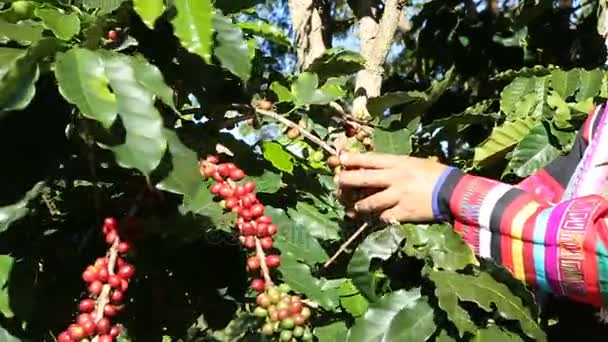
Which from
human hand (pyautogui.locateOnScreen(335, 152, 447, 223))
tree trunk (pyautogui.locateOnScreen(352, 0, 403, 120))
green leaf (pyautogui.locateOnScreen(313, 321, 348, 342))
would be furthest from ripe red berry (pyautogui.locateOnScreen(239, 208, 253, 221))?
tree trunk (pyautogui.locateOnScreen(352, 0, 403, 120))

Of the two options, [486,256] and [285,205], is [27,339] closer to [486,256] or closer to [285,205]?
[285,205]

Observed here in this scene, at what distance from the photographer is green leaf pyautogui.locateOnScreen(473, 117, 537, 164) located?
146cm

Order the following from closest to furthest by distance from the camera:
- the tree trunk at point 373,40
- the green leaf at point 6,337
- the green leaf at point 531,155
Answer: the green leaf at point 6,337 → the green leaf at point 531,155 → the tree trunk at point 373,40

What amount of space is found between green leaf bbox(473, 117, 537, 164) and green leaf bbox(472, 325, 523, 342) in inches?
18.4

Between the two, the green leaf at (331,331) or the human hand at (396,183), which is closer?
the human hand at (396,183)

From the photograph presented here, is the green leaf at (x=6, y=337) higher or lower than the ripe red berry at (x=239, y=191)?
lower

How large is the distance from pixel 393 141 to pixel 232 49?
25 centimetres

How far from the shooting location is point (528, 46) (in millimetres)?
2615

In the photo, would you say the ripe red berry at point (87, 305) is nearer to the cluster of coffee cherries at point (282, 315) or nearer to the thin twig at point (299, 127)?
the cluster of coffee cherries at point (282, 315)

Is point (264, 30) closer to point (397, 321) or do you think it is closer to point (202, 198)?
point (202, 198)

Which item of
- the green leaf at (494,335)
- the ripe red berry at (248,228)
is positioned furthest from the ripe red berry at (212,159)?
the green leaf at (494,335)

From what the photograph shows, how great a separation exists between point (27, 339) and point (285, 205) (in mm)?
368

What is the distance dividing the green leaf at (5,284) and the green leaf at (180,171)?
25 cm

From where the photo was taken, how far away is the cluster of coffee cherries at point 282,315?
989 millimetres
